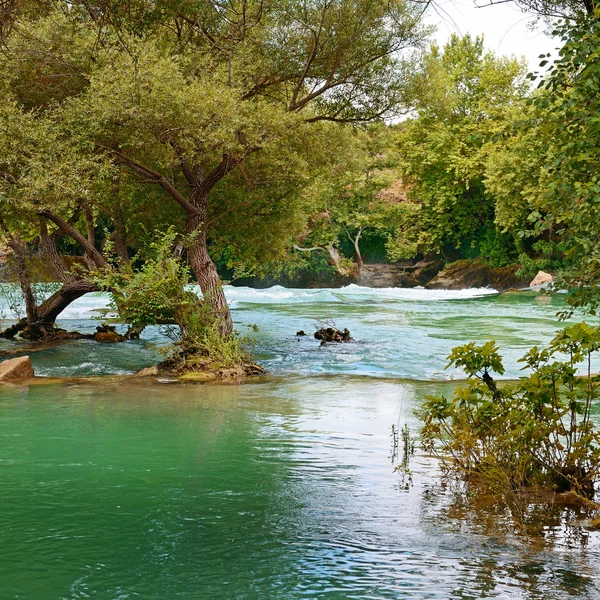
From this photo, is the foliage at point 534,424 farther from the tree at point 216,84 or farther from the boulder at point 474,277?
the boulder at point 474,277

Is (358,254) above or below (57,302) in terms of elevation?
above

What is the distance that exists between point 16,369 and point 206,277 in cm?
410

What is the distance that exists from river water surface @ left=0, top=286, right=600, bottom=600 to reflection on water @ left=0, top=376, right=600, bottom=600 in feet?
0.06

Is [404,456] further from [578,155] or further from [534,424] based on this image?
[578,155]

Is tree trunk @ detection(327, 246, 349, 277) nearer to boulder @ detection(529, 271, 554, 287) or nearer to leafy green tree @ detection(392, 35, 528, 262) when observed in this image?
leafy green tree @ detection(392, 35, 528, 262)

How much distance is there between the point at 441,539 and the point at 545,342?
1615cm

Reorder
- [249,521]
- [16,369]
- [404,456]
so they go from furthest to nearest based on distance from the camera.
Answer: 1. [16,369]
2. [404,456]
3. [249,521]

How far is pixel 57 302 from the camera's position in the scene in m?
20.8

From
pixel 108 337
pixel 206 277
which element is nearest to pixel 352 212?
pixel 108 337

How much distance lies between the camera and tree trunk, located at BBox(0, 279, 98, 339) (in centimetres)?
1911

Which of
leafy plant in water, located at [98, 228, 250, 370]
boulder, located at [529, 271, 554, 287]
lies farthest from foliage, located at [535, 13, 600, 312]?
boulder, located at [529, 271, 554, 287]

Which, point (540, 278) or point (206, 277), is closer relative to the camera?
point (206, 277)

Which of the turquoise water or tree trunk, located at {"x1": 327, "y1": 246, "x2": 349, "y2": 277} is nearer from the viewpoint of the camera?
the turquoise water

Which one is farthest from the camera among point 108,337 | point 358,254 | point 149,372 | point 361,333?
point 358,254
